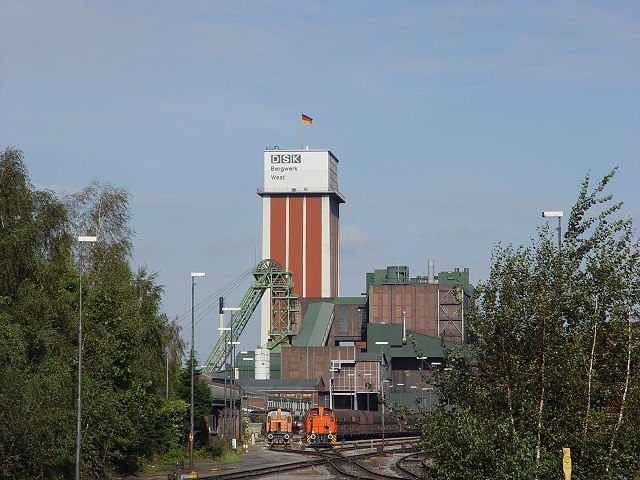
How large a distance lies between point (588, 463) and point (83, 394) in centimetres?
2794

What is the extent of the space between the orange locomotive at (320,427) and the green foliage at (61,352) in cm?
3015

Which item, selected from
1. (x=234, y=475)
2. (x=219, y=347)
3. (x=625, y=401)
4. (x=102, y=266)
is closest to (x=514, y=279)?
(x=625, y=401)

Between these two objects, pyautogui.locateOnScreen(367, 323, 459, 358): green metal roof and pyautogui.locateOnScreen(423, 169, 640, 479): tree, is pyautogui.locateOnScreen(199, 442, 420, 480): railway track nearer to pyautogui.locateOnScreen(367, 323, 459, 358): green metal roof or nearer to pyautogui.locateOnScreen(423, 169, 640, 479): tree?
pyautogui.locateOnScreen(423, 169, 640, 479): tree

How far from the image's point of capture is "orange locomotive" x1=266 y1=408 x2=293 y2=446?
98000mm

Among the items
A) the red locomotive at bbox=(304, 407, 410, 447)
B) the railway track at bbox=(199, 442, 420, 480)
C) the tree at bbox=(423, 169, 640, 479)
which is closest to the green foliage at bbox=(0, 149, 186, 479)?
the railway track at bbox=(199, 442, 420, 480)

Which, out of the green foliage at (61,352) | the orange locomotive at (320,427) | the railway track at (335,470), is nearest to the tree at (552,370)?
the green foliage at (61,352)

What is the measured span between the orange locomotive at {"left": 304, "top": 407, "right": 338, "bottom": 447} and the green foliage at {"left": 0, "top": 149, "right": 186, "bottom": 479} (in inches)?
1187

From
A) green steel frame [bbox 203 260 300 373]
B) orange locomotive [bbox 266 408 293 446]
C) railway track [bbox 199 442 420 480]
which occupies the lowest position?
orange locomotive [bbox 266 408 293 446]

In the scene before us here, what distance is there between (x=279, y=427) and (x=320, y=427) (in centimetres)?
1053

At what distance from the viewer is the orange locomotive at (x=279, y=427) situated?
322ft

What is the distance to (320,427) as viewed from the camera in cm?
9069

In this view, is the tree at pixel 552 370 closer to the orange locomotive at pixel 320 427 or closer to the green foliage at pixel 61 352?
the green foliage at pixel 61 352

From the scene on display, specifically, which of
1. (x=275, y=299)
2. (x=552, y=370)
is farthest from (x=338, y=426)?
(x=275, y=299)

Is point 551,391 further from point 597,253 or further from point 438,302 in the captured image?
point 438,302
